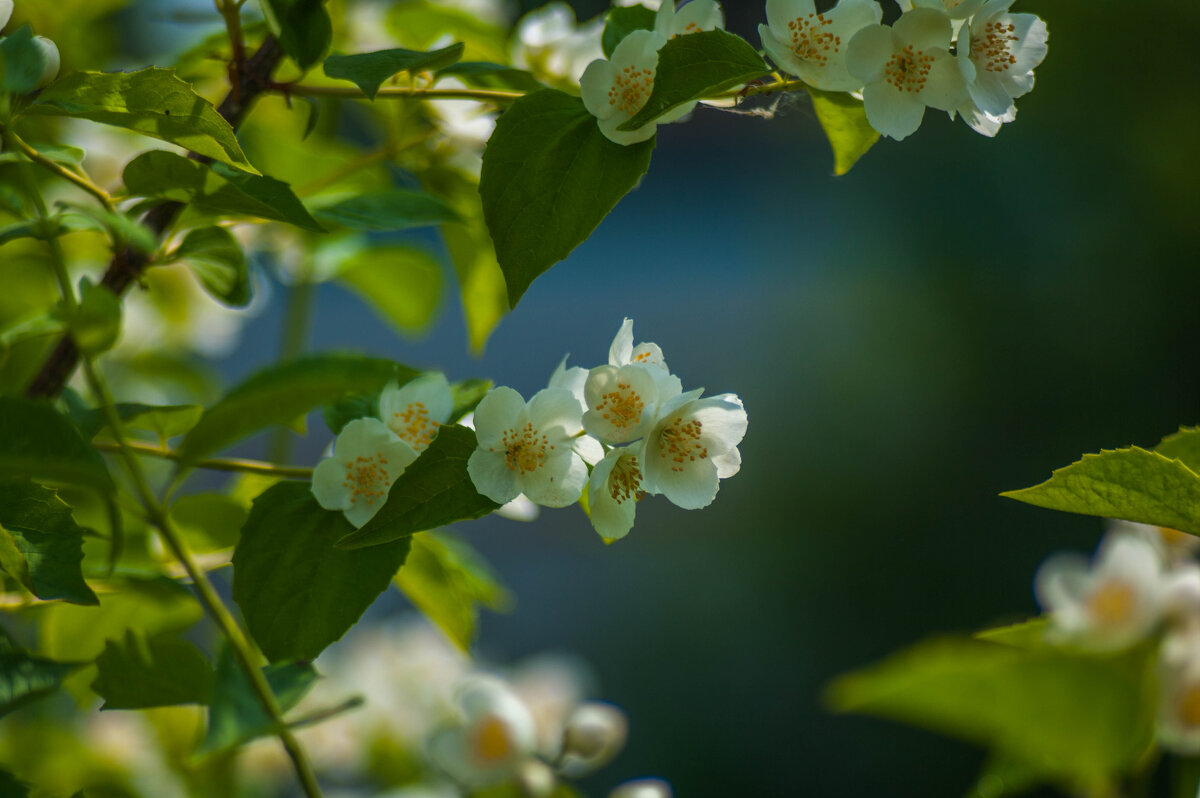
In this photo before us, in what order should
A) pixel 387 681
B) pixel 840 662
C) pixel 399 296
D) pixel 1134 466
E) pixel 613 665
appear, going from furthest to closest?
pixel 613 665 → pixel 840 662 → pixel 387 681 → pixel 399 296 → pixel 1134 466

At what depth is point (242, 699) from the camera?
0.39 m

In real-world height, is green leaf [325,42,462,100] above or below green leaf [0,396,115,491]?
above

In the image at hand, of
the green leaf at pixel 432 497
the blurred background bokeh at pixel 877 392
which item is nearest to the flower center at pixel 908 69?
the green leaf at pixel 432 497

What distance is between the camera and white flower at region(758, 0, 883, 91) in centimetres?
40

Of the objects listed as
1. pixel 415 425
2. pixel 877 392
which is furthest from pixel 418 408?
pixel 877 392

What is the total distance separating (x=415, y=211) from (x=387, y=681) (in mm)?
718

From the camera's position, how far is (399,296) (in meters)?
0.85

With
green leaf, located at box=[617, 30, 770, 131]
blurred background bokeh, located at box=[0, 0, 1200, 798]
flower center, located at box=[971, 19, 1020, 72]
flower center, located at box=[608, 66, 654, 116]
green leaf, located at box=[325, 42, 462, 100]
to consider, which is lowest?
blurred background bokeh, located at box=[0, 0, 1200, 798]

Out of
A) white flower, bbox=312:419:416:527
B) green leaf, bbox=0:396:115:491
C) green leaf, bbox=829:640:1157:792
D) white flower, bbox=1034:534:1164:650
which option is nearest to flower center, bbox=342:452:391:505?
white flower, bbox=312:419:416:527

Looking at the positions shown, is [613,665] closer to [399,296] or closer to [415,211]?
[399,296]

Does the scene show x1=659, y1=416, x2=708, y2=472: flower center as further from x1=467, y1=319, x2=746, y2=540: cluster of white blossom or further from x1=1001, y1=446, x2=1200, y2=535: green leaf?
x1=1001, y1=446, x2=1200, y2=535: green leaf

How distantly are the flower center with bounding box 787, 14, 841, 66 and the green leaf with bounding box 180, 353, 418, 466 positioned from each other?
218 millimetres

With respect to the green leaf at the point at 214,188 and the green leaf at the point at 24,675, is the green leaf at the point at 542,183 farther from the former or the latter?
the green leaf at the point at 24,675

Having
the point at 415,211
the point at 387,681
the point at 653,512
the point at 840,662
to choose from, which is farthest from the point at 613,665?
the point at 415,211
